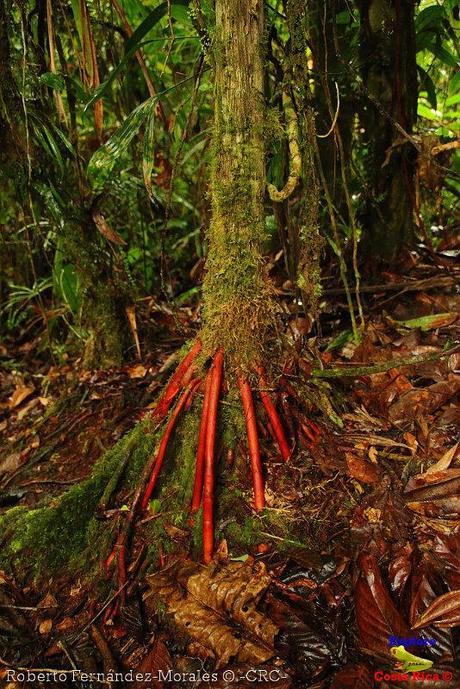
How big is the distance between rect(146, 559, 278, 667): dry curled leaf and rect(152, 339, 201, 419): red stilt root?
1.96 feet

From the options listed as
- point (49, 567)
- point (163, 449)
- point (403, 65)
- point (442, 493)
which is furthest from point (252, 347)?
point (403, 65)

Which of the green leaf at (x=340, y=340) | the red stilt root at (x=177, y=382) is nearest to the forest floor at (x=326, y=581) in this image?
the green leaf at (x=340, y=340)

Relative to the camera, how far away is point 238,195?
171 centimetres

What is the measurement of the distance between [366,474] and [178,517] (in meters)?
0.72

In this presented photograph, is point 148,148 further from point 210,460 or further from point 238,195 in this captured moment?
point 210,460

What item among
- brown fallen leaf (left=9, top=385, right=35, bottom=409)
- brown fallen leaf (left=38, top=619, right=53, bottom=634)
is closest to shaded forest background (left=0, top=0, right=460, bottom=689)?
brown fallen leaf (left=38, top=619, right=53, bottom=634)

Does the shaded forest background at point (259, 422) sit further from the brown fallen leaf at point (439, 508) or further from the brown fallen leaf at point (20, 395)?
the brown fallen leaf at point (20, 395)

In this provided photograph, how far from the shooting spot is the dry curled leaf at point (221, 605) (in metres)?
1.38

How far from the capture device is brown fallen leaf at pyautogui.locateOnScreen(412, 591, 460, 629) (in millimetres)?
1288

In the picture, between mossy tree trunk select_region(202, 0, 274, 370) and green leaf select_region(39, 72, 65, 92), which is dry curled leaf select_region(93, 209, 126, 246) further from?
mossy tree trunk select_region(202, 0, 274, 370)

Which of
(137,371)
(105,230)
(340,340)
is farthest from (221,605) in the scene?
(105,230)

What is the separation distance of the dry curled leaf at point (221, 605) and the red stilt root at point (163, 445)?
0.99ft

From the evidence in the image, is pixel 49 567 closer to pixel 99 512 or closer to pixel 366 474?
pixel 99 512

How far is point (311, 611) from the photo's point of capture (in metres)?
1.44
